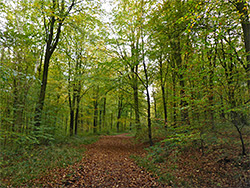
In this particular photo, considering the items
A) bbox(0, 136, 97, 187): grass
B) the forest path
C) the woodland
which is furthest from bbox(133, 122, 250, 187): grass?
bbox(0, 136, 97, 187): grass

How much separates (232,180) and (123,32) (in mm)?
11281

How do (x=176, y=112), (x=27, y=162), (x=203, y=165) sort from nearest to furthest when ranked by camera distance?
(x=203, y=165) → (x=27, y=162) → (x=176, y=112)

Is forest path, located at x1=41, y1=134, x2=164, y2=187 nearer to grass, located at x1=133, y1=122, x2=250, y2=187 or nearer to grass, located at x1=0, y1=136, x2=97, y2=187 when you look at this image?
grass, located at x1=133, y1=122, x2=250, y2=187

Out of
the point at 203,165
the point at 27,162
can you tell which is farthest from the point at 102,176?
the point at 203,165

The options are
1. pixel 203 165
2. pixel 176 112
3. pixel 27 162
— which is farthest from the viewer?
pixel 176 112

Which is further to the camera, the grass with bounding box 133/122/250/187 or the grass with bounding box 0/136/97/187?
the grass with bounding box 0/136/97/187

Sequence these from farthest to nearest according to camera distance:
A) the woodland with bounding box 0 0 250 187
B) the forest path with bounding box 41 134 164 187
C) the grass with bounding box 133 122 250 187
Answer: the forest path with bounding box 41 134 164 187 → the woodland with bounding box 0 0 250 187 → the grass with bounding box 133 122 250 187

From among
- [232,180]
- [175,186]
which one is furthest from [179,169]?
[232,180]

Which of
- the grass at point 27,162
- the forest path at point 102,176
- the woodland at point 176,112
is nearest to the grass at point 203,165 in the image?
the woodland at point 176,112

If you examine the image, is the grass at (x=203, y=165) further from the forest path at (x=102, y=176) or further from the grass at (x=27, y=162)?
the grass at (x=27, y=162)

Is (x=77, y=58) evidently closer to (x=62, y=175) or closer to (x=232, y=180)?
(x=62, y=175)

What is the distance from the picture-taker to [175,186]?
4.67 meters

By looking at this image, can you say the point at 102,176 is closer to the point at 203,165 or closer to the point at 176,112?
the point at 203,165

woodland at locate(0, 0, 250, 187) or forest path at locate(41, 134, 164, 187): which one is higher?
woodland at locate(0, 0, 250, 187)
